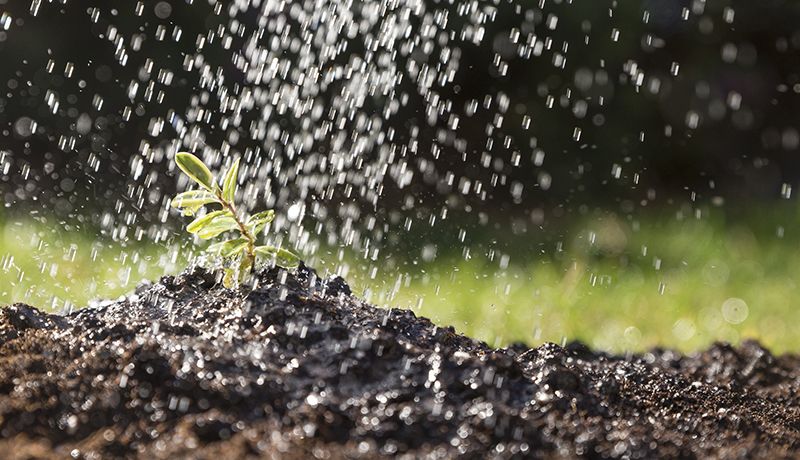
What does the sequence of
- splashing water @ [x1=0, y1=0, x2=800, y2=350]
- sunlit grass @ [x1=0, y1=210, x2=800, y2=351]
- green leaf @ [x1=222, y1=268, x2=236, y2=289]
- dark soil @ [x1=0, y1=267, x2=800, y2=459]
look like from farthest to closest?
splashing water @ [x1=0, y1=0, x2=800, y2=350], sunlit grass @ [x1=0, y1=210, x2=800, y2=351], green leaf @ [x1=222, y1=268, x2=236, y2=289], dark soil @ [x1=0, y1=267, x2=800, y2=459]

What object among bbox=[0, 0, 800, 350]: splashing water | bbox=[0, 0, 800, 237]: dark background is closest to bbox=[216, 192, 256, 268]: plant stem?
bbox=[0, 0, 800, 350]: splashing water

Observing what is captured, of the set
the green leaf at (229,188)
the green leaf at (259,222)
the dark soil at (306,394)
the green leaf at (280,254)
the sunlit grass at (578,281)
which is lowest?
the dark soil at (306,394)

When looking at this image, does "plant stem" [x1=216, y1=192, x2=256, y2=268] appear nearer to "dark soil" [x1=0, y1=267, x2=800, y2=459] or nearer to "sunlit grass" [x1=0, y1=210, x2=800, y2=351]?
"dark soil" [x1=0, y1=267, x2=800, y2=459]

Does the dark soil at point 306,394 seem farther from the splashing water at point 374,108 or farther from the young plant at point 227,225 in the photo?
the splashing water at point 374,108

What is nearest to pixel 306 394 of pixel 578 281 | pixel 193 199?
pixel 193 199

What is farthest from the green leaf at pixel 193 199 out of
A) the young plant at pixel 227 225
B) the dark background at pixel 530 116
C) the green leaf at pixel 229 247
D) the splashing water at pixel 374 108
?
the dark background at pixel 530 116

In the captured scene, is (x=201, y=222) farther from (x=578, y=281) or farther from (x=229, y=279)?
(x=578, y=281)

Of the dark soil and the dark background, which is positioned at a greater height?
the dark background
